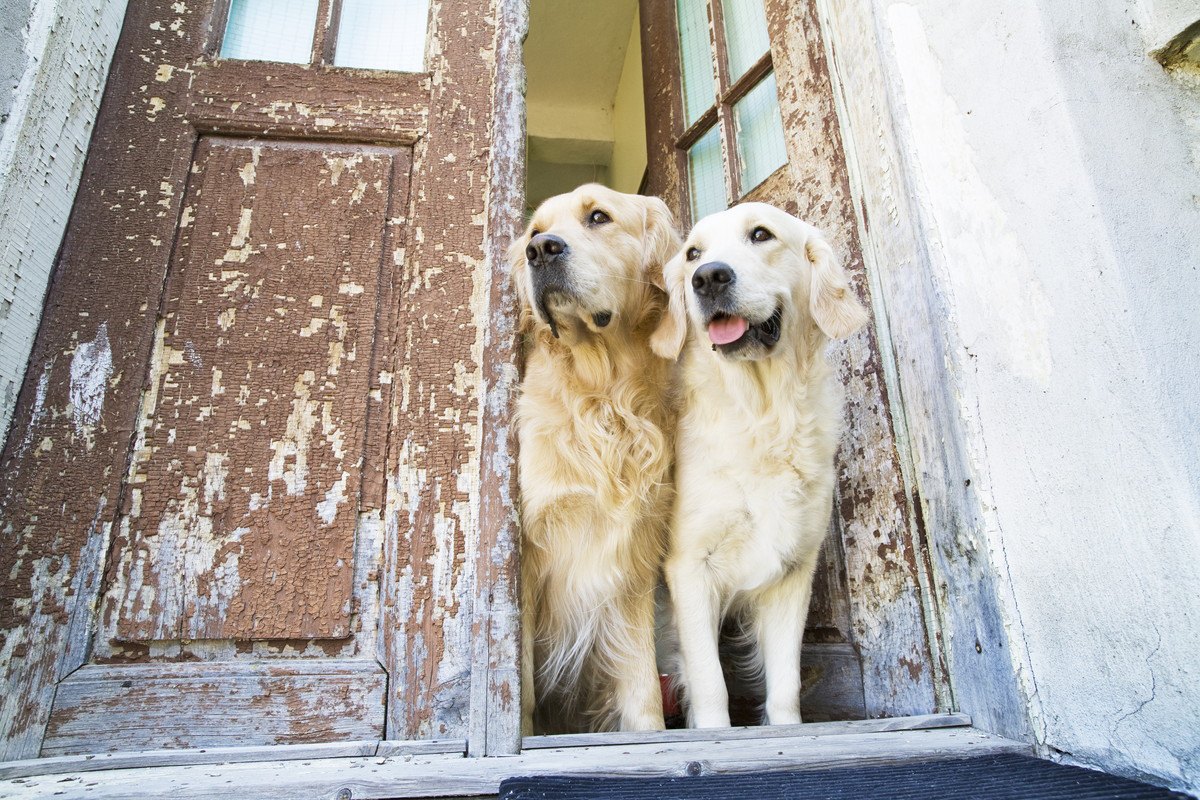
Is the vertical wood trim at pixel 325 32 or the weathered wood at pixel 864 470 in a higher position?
the vertical wood trim at pixel 325 32

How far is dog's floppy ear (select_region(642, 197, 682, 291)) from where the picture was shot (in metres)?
1.99

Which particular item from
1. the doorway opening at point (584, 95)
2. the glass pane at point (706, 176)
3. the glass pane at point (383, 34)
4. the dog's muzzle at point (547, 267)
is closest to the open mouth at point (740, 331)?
the dog's muzzle at point (547, 267)

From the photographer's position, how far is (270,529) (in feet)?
4.72

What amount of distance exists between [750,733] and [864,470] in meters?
0.79

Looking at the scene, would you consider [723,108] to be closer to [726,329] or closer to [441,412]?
[726,329]

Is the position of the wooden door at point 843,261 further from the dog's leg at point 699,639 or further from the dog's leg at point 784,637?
the dog's leg at point 699,639

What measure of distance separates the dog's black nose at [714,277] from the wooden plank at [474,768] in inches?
42.0

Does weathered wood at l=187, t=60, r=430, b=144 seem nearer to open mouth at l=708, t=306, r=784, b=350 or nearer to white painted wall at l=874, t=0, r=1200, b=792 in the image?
open mouth at l=708, t=306, r=784, b=350

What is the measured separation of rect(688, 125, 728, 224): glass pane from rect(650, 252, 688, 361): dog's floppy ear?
0.90m

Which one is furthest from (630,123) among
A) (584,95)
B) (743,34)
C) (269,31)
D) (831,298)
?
(831,298)

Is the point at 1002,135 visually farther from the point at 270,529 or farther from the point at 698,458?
the point at 270,529

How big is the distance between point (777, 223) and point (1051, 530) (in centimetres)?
101

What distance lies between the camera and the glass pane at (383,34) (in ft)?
6.18

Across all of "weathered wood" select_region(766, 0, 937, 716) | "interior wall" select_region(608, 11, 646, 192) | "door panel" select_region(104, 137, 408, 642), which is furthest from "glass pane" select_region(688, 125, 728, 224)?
"interior wall" select_region(608, 11, 646, 192)
